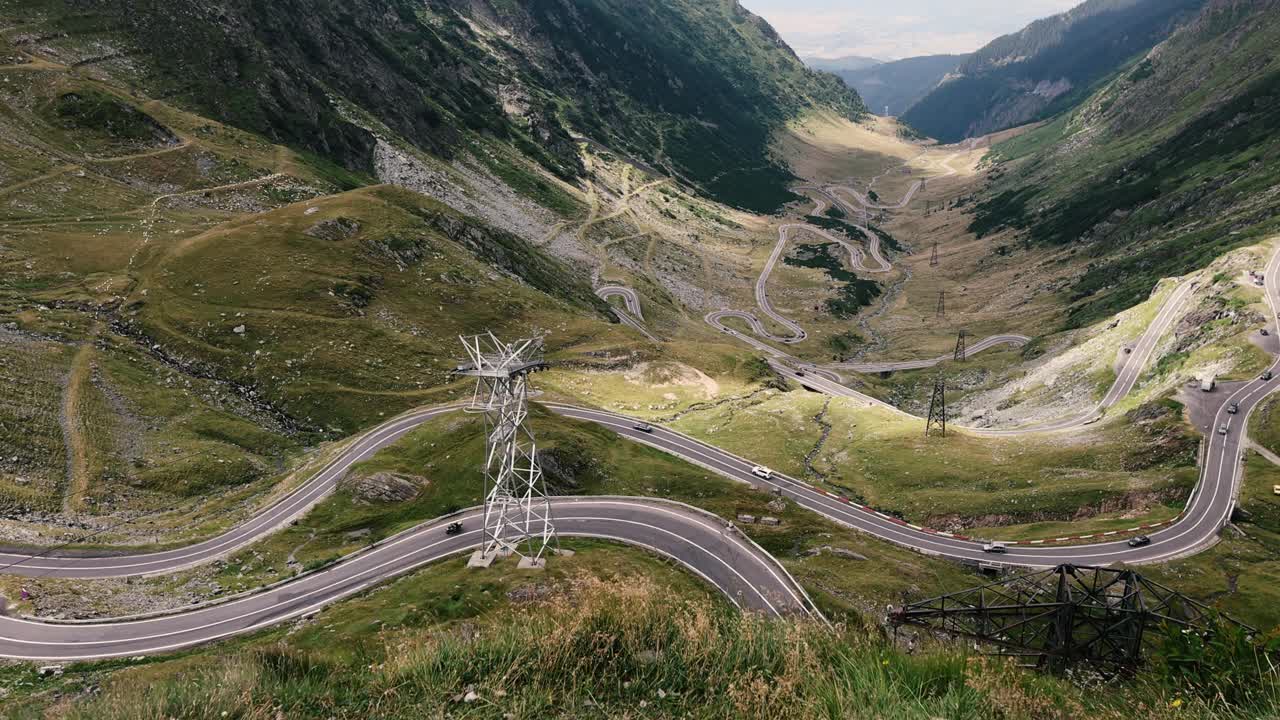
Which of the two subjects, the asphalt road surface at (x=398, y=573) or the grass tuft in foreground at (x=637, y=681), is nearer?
the grass tuft in foreground at (x=637, y=681)

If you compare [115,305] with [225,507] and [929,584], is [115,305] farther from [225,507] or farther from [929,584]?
[929,584]

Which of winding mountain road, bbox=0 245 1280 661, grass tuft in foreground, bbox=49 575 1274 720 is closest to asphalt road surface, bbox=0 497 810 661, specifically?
winding mountain road, bbox=0 245 1280 661

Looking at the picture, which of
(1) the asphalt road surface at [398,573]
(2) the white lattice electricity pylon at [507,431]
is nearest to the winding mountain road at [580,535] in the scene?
(1) the asphalt road surface at [398,573]

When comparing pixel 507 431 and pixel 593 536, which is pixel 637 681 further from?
pixel 593 536

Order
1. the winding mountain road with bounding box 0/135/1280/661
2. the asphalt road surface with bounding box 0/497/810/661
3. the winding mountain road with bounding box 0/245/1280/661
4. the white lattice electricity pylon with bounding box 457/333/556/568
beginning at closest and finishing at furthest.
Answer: the asphalt road surface with bounding box 0/497/810/661 < the winding mountain road with bounding box 0/245/1280/661 < the winding mountain road with bounding box 0/135/1280/661 < the white lattice electricity pylon with bounding box 457/333/556/568

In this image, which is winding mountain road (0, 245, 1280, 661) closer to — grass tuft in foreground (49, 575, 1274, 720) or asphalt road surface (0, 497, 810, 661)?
asphalt road surface (0, 497, 810, 661)

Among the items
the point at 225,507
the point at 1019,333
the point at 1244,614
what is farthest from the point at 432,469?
the point at 1019,333

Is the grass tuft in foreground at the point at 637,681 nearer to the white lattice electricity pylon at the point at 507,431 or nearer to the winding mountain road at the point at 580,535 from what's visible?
the winding mountain road at the point at 580,535

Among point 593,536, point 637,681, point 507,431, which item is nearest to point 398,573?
point 507,431

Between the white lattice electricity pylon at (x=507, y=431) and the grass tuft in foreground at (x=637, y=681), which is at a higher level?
the white lattice electricity pylon at (x=507, y=431)

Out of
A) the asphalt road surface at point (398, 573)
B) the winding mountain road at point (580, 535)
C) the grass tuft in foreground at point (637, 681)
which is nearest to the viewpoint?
the grass tuft in foreground at point (637, 681)

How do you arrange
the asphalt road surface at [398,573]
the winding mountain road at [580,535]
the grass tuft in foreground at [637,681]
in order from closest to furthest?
1. the grass tuft in foreground at [637,681]
2. the asphalt road surface at [398,573]
3. the winding mountain road at [580,535]
